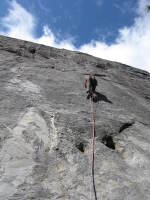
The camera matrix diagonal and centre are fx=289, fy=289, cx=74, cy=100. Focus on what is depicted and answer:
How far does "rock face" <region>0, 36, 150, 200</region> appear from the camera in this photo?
498 centimetres

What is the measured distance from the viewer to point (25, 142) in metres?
5.67

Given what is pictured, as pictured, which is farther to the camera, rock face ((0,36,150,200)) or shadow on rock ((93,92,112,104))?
shadow on rock ((93,92,112,104))

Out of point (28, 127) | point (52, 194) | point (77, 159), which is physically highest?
point (28, 127)

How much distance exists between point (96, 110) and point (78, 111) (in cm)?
56

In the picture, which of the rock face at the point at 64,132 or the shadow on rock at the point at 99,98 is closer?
the rock face at the point at 64,132

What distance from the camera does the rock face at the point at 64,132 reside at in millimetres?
4984

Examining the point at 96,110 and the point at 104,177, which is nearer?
the point at 104,177

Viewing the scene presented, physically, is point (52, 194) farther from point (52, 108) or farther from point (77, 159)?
point (52, 108)

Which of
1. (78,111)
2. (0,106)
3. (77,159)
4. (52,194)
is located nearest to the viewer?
(52,194)

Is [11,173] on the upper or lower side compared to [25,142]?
lower

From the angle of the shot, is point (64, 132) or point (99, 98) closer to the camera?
point (64, 132)

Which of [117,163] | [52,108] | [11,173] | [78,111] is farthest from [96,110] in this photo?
[11,173]

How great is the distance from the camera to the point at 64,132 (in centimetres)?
618

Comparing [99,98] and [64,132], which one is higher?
[99,98]
